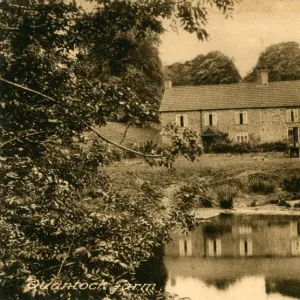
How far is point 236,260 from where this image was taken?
11.8 ft

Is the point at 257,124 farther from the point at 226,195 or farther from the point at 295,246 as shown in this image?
the point at 295,246

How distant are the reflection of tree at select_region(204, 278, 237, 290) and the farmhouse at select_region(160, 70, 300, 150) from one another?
50.3 inches

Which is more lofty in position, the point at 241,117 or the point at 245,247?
the point at 241,117

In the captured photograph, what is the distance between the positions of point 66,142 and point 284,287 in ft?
7.01

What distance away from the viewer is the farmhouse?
167 inches

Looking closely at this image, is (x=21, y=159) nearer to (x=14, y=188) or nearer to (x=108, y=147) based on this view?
(x=14, y=188)

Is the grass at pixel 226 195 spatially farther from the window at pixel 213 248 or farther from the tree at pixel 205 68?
the tree at pixel 205 68

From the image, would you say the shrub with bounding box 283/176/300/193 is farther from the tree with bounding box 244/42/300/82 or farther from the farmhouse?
the tree with bounding box 244/42/300/82

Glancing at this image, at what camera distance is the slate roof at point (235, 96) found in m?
4.64

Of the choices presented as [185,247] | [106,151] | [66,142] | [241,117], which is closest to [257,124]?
[241,117]

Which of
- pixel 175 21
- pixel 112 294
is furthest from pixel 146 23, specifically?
pixel 112 294

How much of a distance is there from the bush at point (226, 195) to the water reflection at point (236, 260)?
0.14 m

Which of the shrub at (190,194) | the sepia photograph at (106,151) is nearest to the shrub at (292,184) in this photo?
the sepia photograph at (106,151)

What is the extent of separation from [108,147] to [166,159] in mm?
579
